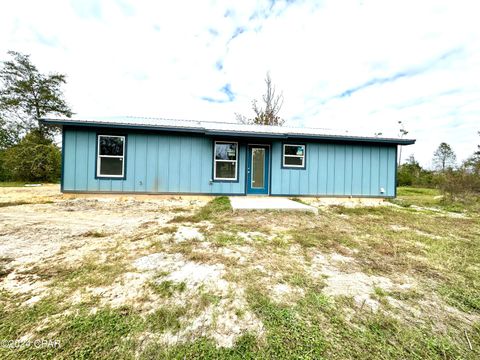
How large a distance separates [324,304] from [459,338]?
32.8 inches

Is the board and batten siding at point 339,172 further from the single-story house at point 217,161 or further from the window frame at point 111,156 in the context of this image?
the window frame at point 111,156

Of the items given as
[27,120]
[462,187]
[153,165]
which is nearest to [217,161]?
[153,165]

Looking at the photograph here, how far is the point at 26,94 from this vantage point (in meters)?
13.8

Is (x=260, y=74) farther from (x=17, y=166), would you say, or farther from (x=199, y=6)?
(x=17, y=166)

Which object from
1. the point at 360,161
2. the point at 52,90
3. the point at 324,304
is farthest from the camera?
the point at 52,90

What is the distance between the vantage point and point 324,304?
5.28 ft

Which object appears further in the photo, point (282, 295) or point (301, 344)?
point (282, 295)

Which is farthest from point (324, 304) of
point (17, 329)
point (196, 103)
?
point (196, 103)

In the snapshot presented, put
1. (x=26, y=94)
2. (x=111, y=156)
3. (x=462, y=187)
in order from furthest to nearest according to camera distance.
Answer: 1. (x=26, y=94)
2. (x=462, y=187)
3. (x=111, y=156)

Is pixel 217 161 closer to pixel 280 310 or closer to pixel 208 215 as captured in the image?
pixel 208 215

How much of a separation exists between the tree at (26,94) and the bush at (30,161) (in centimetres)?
158

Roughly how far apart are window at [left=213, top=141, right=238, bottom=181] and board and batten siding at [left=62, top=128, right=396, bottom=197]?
19 cm

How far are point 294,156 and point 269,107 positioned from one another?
11263 millimetres

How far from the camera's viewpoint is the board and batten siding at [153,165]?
21.6ft
